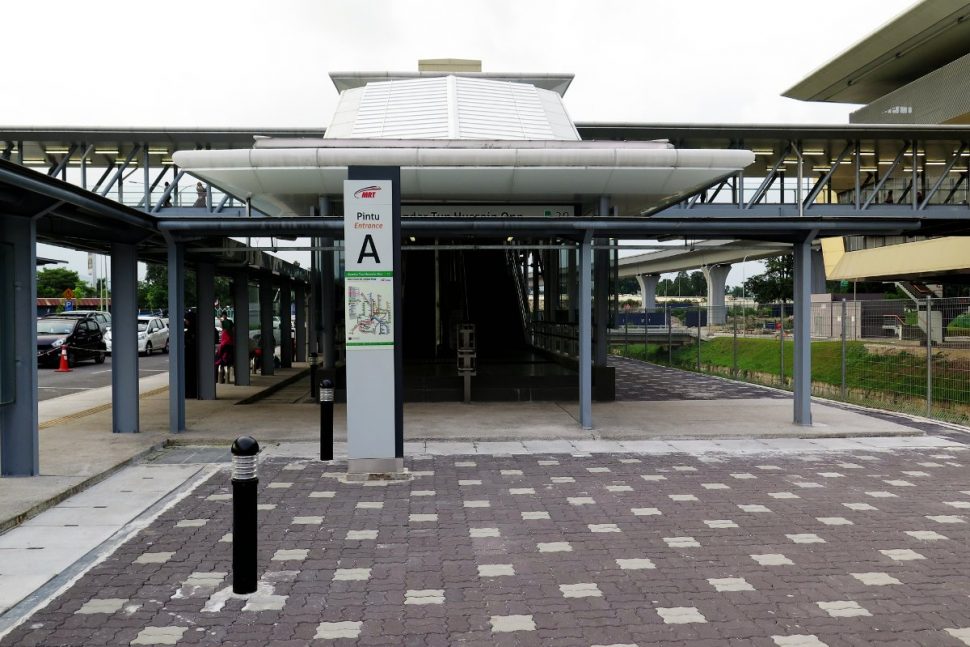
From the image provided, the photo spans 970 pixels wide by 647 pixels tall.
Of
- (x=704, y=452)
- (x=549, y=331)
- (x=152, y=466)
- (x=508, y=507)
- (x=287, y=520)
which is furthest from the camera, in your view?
(x=549, y=331)

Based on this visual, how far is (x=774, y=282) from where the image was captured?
212 ft

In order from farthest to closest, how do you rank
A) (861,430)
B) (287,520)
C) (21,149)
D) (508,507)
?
(21,149), (861,430), (508,507), (287,520)

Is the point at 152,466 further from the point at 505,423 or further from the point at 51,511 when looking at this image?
the point at 505,423

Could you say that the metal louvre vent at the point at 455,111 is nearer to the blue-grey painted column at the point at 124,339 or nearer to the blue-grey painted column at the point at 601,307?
the blue-grey painted column at the point at 601,307

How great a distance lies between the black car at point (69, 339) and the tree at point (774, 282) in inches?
1899

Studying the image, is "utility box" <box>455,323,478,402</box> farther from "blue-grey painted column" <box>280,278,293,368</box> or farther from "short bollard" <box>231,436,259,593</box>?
"blue-grey painted column" <box>280,278,293,368</box>

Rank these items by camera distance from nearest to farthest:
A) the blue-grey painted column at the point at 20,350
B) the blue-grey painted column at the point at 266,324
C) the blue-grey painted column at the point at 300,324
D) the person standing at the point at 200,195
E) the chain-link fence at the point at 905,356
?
the blue-grey painted column at the point at 20,350 → the chain-link fence at the point at 905,356 → the blue-grey painted column at the point at 266,324 → the blue-grey painted column at the point at 300,324 → the person standing at the point at 200,195

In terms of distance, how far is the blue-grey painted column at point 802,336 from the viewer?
1180 cm

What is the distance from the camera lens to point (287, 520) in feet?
22.0

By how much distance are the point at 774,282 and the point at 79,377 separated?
56.4 meters

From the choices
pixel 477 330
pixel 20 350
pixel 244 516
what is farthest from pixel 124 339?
pixel 477 330

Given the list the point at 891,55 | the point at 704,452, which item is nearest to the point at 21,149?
the point at 704,452

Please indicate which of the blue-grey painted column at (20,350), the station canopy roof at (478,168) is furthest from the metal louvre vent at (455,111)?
the blue-grey painted column at (20,350)

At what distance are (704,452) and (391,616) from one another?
251 inches
